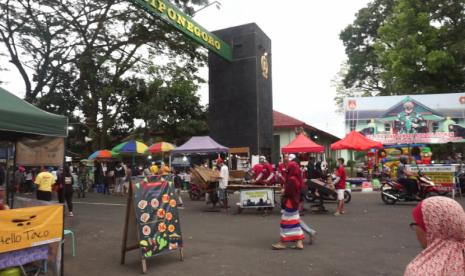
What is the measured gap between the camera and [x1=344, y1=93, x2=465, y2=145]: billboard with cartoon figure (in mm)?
25484

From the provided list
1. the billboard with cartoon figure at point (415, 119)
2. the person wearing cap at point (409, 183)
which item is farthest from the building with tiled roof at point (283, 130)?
the person wearing cap at point (409, 183)

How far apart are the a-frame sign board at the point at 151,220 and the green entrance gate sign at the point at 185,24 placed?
10.8m

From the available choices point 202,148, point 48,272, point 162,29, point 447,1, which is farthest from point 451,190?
point 162,29

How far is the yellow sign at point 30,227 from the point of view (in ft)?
16.4

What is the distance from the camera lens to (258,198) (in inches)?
506

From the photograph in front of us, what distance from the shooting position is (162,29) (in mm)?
27078

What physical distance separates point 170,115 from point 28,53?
1000 centimetres

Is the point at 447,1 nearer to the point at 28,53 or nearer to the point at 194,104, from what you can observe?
the point at 194,104

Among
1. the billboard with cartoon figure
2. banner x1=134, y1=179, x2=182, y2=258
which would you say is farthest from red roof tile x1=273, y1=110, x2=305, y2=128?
banner x1=134, y1=179, x2=182, y2=258

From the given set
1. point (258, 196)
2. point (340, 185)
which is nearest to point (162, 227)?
point (258, 196)

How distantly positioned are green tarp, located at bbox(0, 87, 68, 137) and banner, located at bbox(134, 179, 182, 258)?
5.06 feet

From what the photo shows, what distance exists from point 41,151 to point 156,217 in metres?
2.60

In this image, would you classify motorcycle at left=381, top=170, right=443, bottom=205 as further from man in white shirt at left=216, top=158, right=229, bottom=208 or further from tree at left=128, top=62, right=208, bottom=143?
tree at left=128, top=62, right=208, bottom=143

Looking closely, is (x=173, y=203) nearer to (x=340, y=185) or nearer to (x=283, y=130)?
(x=340, y=185)
